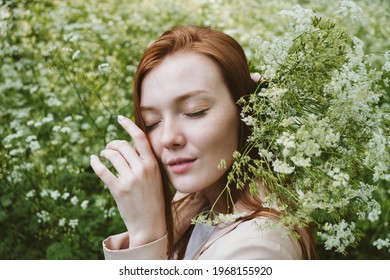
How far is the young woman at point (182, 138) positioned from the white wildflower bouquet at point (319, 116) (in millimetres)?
125

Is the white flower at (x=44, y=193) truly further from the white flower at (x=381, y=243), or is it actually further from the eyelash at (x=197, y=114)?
the white flower at (x=381, y=243)

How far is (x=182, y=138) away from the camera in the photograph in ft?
4.95

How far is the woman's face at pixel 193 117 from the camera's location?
4.94 feet

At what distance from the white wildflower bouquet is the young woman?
12 centimetres

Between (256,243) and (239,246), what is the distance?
0.17ft

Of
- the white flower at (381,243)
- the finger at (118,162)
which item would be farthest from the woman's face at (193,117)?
the white flower at (381,243)

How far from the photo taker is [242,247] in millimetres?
1408

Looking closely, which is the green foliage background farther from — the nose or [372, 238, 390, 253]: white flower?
the nose

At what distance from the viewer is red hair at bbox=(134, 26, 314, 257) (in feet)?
5.04

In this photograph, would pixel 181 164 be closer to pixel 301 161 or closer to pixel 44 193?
pixel 301 161
